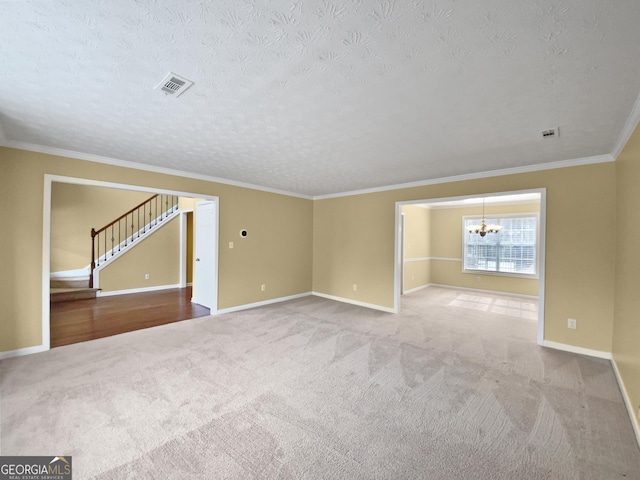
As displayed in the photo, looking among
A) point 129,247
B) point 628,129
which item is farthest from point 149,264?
point 628,129

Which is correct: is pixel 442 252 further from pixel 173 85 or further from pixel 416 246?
pixel 173 85

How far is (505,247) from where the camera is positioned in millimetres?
7211

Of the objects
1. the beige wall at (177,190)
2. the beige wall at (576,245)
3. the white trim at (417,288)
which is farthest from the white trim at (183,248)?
the beige wall at (576,245)

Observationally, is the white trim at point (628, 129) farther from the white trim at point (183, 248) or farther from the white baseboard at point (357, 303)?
the white trim at point (183, 248)

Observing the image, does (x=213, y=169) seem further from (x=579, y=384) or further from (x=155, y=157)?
(x=579, y=384)

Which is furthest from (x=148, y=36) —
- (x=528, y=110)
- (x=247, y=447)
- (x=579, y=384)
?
(x=579, y=384)

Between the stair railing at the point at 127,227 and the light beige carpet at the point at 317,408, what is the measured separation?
4128mm

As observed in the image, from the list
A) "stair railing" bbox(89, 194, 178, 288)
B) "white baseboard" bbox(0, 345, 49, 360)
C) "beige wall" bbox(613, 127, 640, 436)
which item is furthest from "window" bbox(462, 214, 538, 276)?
"white baseboard" bbox(0, 345, 49, 360)

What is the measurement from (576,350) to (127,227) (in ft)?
32.6

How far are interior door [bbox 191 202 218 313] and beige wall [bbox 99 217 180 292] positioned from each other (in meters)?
2.11

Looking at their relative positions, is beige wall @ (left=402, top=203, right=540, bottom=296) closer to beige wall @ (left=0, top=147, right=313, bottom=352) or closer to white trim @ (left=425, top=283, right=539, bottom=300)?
white trim @ (left=425, top=283, right=539, bottom=300)

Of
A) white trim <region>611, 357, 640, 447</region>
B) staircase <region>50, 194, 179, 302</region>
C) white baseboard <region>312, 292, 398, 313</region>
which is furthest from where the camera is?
staircase <region>50, 194, 179, 302</region>

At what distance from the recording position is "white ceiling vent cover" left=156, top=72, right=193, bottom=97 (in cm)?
179

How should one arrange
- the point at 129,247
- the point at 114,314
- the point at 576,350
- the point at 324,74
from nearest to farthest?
the point at 324,74 < the point at 576,350 < the point at 114,314 < the point at 129,247
